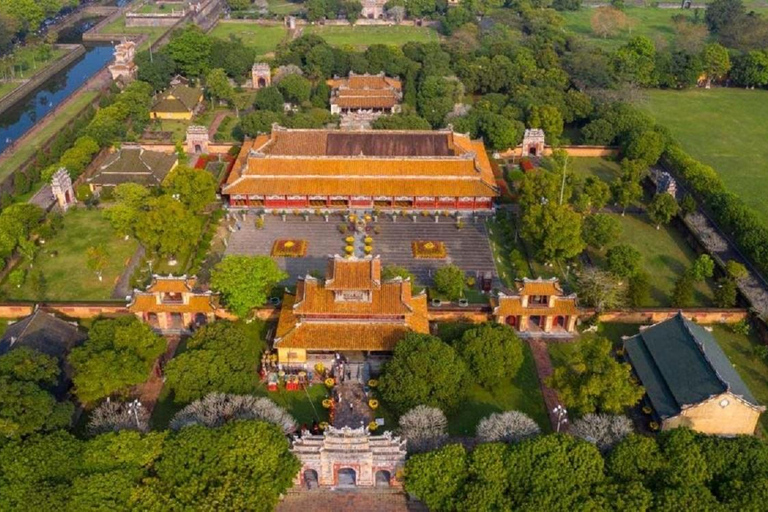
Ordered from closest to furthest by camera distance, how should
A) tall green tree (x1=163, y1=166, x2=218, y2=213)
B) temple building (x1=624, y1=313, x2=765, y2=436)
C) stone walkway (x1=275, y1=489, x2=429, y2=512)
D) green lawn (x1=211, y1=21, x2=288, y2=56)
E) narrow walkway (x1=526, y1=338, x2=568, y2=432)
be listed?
stone walkway (x1=275, y1=489, x2=429, y2=512)
temple building (x1=624, y1=313, x2=765, y2=436)
narrow walkway (x1=526, y1=338, x2=568, y2=432)
tall green tree (x1=163, y1=166, x2=218, y2=213)
green lawn (x1=211, y1=21, x2=288, y2=56)

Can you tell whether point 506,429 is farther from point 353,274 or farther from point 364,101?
point 364,101

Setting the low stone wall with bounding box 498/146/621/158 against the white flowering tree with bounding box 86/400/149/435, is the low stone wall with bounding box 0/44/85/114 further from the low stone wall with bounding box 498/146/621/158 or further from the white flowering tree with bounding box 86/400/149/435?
the low stone wall with bounding box 498/146/621/158

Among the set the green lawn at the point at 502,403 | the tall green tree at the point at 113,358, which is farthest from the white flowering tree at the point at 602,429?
the tall green tree at the point at 113,358

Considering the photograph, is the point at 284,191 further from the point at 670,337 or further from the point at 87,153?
the point at 670,337

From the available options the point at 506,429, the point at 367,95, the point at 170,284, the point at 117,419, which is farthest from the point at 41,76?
the point at 506,429

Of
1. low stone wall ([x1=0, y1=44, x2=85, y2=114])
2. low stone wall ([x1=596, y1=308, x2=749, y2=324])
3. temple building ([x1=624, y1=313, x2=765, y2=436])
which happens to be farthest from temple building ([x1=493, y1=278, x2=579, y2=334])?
low stone wall ([x1=0, y1=44, x2=85, y2=114])

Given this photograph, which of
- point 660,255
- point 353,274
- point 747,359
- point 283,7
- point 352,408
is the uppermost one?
point 353,274

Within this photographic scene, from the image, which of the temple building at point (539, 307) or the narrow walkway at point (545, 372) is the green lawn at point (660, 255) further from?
the narrow walkway at point (545, 372)
